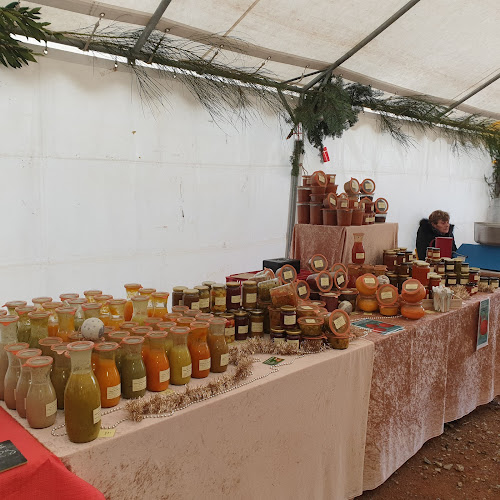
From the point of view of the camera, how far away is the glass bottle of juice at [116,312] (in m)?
1.67

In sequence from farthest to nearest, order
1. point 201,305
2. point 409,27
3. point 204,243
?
point 409,27 < point 204,243 < point 201,305

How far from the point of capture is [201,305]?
2064 millimetres

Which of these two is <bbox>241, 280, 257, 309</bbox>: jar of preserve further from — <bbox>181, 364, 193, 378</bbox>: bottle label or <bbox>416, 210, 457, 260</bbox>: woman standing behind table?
<bbox>416, 210, 457, 260</bbox>: woman standing behind table

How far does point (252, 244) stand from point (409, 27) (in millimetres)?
2129

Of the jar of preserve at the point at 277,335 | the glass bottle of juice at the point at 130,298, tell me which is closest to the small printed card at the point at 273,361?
the jar of preserve at the point at 277,335

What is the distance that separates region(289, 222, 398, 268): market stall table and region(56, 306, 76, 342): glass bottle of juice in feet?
6.26

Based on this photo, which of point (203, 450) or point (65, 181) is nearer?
point (203, 450)

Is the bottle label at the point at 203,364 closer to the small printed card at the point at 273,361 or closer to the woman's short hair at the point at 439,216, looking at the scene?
the small printed card at the point at 273,361

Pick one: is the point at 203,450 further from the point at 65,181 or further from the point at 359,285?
the point at 65,181

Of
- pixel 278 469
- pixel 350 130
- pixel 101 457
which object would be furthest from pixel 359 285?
pixel 350 130

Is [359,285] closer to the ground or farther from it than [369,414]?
farther from it

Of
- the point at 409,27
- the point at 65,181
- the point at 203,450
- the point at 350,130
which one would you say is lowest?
the point at 203,450

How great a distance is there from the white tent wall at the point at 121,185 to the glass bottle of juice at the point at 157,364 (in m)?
1.46

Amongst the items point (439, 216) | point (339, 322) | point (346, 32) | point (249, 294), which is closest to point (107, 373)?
point (249, 294)
